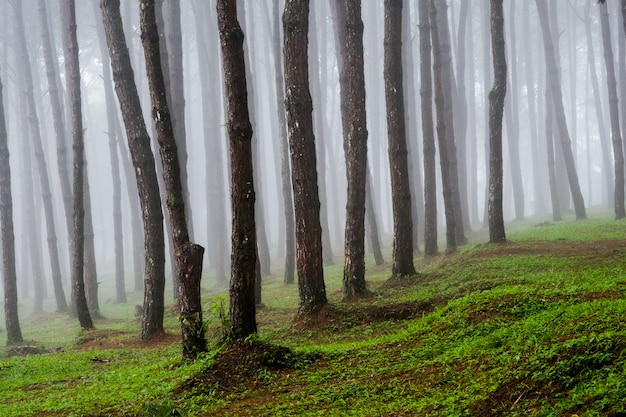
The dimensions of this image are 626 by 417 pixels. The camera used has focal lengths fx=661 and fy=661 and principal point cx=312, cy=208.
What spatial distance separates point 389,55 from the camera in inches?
560

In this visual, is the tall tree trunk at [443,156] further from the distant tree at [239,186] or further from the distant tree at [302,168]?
the distant tree at [239,186]

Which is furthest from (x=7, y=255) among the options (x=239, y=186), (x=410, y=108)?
(x=410, y=108)

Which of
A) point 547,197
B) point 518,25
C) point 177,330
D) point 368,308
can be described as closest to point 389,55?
point 368,308

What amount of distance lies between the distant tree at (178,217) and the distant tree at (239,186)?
717 mm

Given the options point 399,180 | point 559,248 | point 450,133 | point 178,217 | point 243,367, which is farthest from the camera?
point 450,133

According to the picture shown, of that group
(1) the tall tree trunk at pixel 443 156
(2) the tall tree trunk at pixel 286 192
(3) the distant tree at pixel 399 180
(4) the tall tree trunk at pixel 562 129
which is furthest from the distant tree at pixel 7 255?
(4) the tall tree trunk at pixel 562 129

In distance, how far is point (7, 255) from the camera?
53.7 ft

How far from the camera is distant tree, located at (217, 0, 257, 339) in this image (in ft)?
26.4

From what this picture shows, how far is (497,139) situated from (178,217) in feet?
33.0

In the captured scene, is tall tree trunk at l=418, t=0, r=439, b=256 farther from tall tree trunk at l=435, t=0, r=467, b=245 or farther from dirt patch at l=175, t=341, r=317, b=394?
dirt patch at l=175, t=341, r=317, b=394

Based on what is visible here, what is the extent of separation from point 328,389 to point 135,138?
792 cm

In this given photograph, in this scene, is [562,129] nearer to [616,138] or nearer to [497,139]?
[616,138]

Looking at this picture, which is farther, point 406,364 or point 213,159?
point 213,159

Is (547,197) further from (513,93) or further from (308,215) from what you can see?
(308,215)
